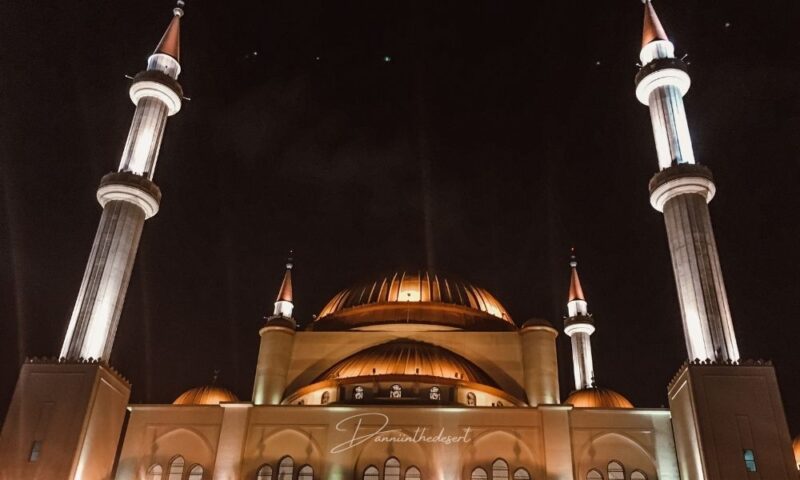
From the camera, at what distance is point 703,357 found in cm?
2105

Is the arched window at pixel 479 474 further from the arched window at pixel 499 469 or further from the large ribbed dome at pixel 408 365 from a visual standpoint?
the large ribbed dome at pixel 408 365

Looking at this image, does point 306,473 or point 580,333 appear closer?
point 306,473

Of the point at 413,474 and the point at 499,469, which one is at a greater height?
the point at 499,469

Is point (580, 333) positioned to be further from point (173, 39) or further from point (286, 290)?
point (173, 39)

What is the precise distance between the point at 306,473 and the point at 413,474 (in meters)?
3.80

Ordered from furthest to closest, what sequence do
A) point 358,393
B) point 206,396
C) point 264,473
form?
1. point 206,396
2. point 358,393
3. point 264,473

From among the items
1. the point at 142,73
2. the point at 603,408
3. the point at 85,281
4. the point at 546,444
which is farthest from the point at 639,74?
the point at 85,281

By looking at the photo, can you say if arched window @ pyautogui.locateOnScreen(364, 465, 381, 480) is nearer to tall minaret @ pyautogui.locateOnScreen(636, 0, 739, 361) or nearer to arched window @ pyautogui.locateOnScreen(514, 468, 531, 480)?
arched window @ pyautogui.locateOnScreen(514, 468, 531, 480)

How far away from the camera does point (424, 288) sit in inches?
1357

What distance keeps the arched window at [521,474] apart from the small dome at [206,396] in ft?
39.3

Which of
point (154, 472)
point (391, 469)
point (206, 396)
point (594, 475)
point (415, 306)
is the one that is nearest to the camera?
point (594, 475)

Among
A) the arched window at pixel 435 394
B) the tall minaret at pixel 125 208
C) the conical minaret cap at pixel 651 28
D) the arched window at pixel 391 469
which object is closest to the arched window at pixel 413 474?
the arched window at pixel 391 469

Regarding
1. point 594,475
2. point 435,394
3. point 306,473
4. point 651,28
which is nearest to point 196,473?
point 306,473

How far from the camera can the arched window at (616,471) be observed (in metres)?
24.4
